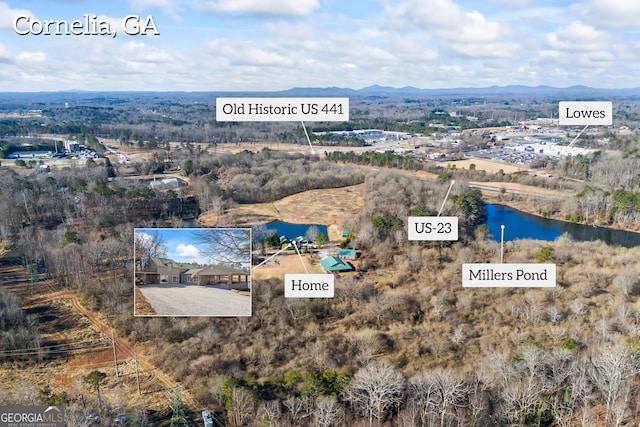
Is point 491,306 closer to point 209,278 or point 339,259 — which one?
point 339,259

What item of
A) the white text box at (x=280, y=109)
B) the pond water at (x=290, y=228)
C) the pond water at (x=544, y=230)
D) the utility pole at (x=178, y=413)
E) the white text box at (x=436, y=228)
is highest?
the white text box at (x=280, y=109)

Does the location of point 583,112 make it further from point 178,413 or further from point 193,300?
point 178,413

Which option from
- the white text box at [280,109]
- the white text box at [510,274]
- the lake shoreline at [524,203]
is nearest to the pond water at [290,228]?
the white text box at [510,274]

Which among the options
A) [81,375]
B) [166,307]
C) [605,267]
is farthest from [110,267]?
[605,267]

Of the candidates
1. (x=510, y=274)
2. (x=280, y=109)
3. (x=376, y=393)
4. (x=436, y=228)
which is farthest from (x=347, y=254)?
(x=280, y=109)

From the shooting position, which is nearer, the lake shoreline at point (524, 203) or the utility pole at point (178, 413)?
the utility pole at point (178, 413)

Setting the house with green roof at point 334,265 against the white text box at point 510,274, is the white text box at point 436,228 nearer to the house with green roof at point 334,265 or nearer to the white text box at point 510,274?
the white text box at point 510,274

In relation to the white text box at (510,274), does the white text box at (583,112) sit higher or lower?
higher
